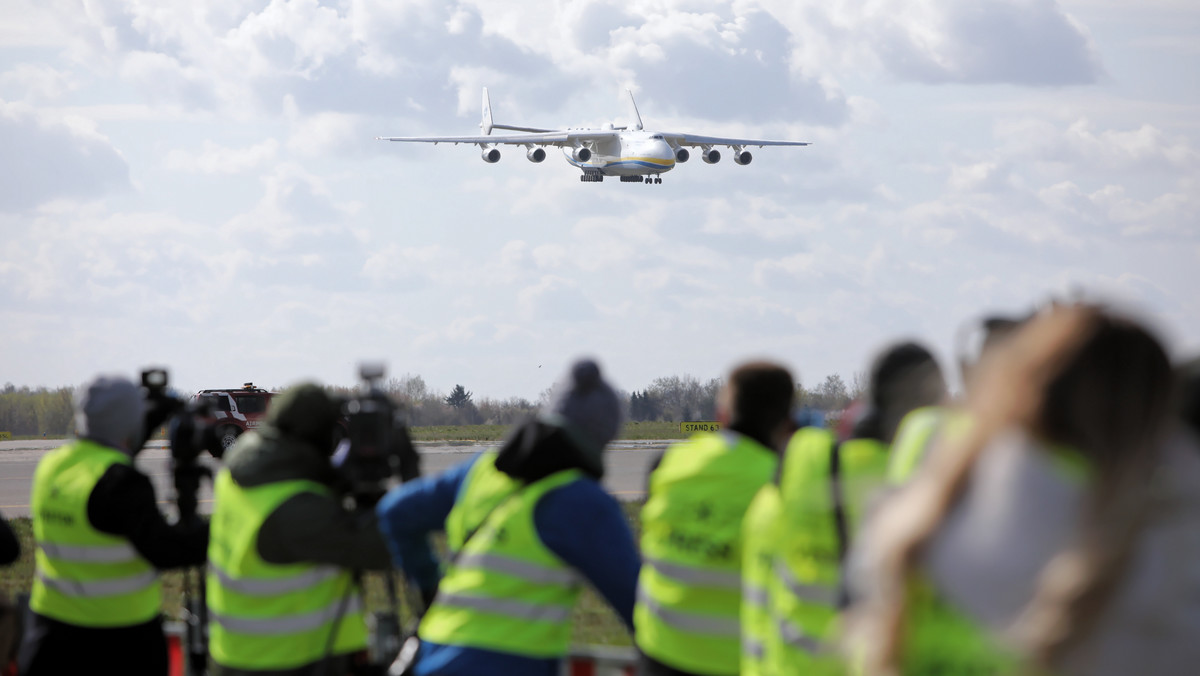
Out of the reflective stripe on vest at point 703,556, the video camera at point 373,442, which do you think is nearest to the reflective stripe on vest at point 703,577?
the reflective stripe on vest at point 703,556

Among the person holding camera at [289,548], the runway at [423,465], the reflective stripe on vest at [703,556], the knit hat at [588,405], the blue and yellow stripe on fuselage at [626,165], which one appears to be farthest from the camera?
the blue and yellow stripe on fuselage at [626,165]

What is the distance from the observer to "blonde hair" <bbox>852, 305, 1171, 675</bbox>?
1434 mm

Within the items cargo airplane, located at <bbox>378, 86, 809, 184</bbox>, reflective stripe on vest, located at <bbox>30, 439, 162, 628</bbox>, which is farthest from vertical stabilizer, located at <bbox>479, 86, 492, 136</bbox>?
reflective stripe on vest, located at <bbox>30, 439, 162, 628</bbox>

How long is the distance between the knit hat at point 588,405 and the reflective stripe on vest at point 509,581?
301 mm

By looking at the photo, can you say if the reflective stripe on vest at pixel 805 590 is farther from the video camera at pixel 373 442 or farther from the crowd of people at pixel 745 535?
the video camera at pixel 373 442

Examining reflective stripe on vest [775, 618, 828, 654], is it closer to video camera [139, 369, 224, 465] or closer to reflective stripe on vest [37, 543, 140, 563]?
video camera [139, 369, 224, 465]

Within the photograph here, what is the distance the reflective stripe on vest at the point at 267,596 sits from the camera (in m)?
4.01

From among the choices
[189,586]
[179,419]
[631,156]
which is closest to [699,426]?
[631,156]

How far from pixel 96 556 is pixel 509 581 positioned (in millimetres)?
2041

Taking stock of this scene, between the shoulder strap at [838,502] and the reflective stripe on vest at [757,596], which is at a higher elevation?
the shoulder strap at [838,502]

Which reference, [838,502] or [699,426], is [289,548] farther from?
[699,426]

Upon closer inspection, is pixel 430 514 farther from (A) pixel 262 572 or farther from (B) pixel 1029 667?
(B) pixel 1029 667

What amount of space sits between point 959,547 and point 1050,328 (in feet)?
0.96

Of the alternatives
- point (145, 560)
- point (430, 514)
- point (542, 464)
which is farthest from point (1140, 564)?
point (145, 560)
